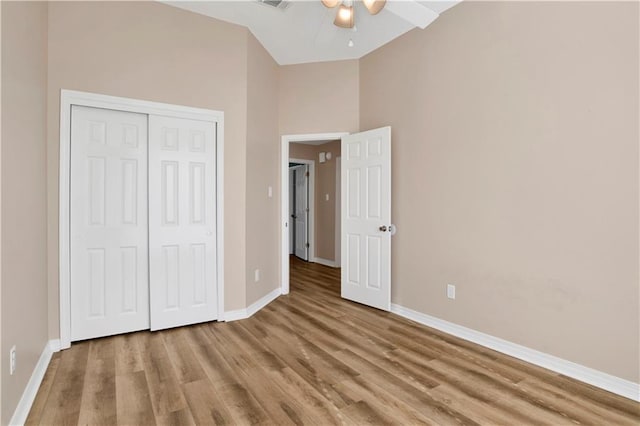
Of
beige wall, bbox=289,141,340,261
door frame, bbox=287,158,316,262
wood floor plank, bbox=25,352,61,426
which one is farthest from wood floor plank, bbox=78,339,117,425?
door frame, bbox=287,158,316,262

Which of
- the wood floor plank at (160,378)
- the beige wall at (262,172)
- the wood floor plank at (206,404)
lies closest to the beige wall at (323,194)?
the beige wall at (262,172)

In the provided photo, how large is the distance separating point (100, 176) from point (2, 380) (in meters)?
1.69

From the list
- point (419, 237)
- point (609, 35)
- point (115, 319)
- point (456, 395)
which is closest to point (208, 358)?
point (115, 319)

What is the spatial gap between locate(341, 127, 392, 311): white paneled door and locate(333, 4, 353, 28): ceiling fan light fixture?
1.08 m

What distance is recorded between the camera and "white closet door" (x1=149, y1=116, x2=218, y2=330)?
9.64ft

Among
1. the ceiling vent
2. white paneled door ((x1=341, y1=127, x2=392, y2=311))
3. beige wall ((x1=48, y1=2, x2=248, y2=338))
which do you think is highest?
the ceiling vent

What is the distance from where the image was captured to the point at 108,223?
2775 mm

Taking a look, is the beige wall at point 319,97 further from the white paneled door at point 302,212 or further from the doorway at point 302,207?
the white paneled door at point 302,212

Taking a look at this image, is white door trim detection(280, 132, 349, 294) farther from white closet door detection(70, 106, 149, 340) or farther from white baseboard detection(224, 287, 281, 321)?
white closet door detection(70, 106, 149, 340)

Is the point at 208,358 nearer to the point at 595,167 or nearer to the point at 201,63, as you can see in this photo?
the point at 201,63

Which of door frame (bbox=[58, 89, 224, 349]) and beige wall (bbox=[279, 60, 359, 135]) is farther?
beige wall (bbox=[279, 60, 359, 135])

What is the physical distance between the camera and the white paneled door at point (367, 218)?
11.6 feet

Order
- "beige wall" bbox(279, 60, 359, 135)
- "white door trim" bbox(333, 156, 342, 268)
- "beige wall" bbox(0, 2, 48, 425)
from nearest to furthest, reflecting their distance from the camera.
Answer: "beige wall" bbox(0, 2, 48, 425), "beige wall" bbox(279, 60, 359, 135), "white door trim" bbox(333, 156, 342, 268)

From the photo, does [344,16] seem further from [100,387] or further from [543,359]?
[100,387]
